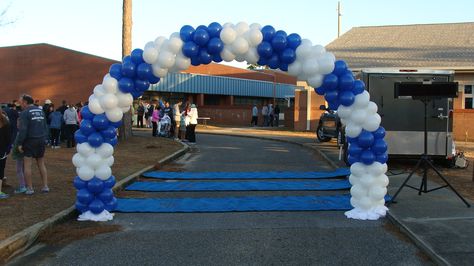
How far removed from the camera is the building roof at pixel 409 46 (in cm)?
2327

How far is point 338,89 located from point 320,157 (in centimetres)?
835

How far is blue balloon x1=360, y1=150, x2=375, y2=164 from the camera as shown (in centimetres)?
789

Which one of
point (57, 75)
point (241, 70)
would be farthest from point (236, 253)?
point (241, 70)

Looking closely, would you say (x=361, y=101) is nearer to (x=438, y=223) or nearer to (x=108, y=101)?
(x=438, y=223)

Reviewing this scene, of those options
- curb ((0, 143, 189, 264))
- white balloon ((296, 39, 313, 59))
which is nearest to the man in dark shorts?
curb ((0, 143, 189, 264))

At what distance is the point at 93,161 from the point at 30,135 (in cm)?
171

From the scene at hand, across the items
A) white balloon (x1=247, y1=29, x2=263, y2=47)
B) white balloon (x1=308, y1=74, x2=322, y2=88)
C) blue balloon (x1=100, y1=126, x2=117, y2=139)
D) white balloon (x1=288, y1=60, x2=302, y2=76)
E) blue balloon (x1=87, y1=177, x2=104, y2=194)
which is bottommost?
blue balloon (x1=87, y1=177, x2=104, y2=194)

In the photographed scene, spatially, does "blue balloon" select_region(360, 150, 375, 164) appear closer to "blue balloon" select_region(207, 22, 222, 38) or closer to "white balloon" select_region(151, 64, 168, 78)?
"blue balloon" select_region(207, 22, 222, 38)

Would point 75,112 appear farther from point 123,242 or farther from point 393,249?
point 393,249

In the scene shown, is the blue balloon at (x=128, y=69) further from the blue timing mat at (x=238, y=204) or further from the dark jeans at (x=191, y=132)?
the dark jeans at (x=191, y=132)

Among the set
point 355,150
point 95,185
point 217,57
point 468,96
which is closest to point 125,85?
point 217,57

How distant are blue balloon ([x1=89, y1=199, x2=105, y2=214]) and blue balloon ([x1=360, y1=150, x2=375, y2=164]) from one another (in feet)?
14.0

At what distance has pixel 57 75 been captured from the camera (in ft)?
130

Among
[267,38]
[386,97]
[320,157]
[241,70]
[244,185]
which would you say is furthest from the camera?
[241,70]
